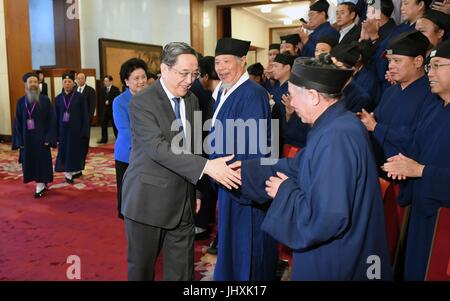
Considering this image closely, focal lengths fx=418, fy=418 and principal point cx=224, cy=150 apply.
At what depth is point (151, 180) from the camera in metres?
2.12

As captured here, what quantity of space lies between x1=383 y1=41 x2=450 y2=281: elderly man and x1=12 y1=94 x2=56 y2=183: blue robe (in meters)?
4.47

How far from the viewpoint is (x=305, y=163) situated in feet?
5.30

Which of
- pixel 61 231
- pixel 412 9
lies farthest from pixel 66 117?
pixel 412 9

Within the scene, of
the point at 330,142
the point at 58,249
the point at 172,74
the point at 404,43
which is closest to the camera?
the point at 330,142

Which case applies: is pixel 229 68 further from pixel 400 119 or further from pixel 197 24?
pixel 197 24

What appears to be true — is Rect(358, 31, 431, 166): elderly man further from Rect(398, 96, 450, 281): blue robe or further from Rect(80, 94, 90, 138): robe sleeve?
Rect(80, 94, 90, 138): robe sleeve

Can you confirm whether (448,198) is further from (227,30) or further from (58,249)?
(227,30)

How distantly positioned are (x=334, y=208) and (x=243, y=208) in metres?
1.26

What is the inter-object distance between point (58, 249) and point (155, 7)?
406 inches

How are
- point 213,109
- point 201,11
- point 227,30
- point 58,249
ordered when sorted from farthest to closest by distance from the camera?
1. point 227,30
2. point 201,11
3. point 58,249
4. point 213,109

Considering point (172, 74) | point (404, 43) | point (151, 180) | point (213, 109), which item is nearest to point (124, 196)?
point (151, 180)

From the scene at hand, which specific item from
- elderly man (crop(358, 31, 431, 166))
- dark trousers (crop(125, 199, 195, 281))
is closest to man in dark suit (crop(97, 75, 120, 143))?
dark trousers (crop(125, 199, 195, 281))

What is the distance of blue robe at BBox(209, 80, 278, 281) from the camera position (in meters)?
2.66

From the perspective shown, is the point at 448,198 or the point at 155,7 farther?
the point at 155,7
